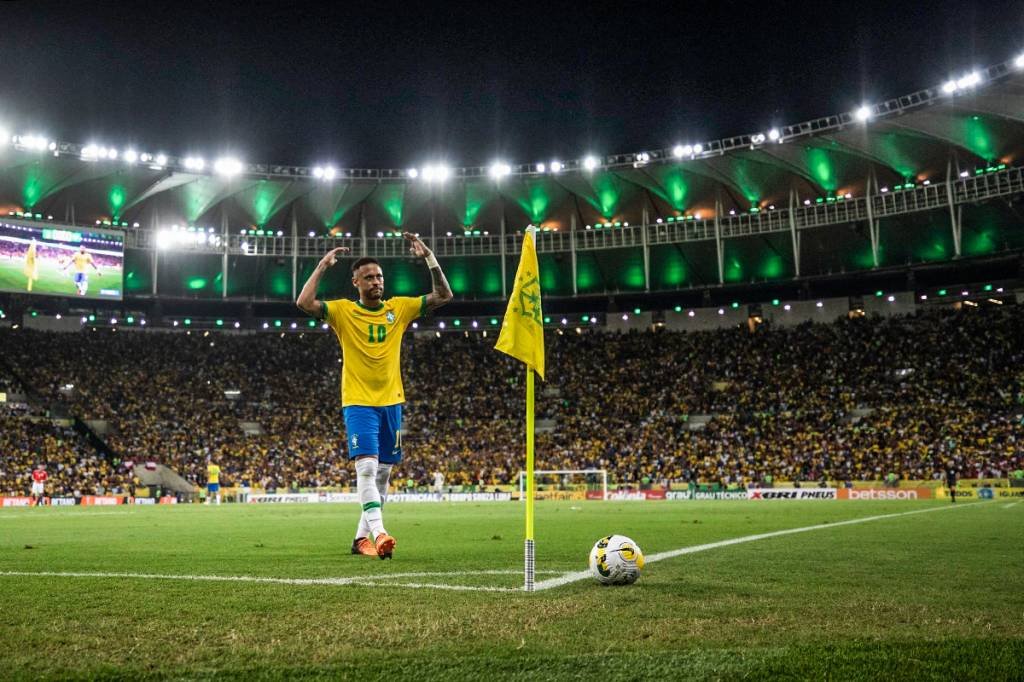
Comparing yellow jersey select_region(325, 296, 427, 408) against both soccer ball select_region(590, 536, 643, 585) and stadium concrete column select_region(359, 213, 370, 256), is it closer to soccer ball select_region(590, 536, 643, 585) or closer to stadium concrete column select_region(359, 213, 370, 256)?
soccer ball select_region(590, 536, 643, 585)

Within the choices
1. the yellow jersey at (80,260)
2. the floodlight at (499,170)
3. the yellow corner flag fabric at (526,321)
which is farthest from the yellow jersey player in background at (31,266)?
the yellow corner flag fabric at (526,321)

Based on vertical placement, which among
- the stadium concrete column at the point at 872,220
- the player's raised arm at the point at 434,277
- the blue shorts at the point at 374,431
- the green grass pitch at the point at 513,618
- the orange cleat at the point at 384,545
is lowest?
the green grass pitch at the point at 513,618

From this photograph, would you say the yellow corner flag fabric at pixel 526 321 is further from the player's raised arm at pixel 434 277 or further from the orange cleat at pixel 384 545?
the orange cleat at pixel 384 545

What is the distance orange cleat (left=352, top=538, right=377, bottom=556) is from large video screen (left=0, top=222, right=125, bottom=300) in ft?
131

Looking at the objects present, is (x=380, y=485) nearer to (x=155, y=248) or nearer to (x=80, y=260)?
(x=80, y=260)

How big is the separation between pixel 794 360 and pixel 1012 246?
41.4 ft

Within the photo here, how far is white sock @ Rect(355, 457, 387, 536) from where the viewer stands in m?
6.99

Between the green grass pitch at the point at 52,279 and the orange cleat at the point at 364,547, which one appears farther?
the green grass pitch at the point at 52,279

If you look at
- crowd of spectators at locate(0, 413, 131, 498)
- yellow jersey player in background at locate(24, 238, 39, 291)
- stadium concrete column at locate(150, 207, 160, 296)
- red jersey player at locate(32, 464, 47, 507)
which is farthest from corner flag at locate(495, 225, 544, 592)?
stadium concrete column at locate(150, 207, 160, 296)

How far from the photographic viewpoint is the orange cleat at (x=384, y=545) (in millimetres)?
6809

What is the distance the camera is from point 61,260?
4184 cm

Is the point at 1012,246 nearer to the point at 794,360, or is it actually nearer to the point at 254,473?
the point at 794,360

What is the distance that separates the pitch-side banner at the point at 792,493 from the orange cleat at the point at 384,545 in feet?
100

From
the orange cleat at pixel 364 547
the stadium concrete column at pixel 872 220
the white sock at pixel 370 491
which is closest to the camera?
the white sock at pixel 370 491
